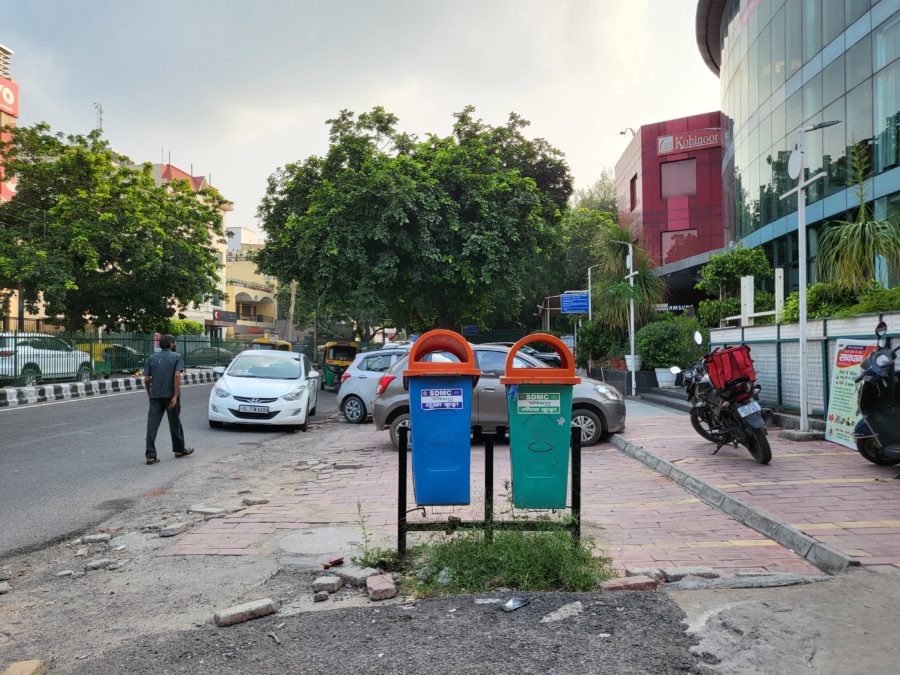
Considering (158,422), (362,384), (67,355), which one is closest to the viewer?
(158,422)

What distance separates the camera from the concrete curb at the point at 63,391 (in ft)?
58.2

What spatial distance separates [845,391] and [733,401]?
1497mm

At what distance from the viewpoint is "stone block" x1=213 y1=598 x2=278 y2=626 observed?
374 centimetres

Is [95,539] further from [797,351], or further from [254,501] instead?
[797,351]

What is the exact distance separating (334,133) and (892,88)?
18079 millimetres

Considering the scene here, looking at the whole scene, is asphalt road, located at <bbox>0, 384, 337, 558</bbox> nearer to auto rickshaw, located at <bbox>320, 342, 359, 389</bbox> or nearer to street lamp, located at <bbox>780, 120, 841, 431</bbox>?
auto rickshaw, located at <bbox>320, 342, 359, 389</bbox>

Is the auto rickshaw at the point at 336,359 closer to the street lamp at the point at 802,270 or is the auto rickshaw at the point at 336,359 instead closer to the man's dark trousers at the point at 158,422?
the man's dark trousers at the point at 158,422

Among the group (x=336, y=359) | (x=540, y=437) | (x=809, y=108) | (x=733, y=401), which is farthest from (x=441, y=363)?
(x=809, y=108)

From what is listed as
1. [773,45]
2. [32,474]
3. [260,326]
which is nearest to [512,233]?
[773,45]

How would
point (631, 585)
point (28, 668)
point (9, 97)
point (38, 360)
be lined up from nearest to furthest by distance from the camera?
1. point (28, 668)
2. point (631, 585)
3. point (38, 360)
4. point (9, 97)

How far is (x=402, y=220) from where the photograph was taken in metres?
22.4

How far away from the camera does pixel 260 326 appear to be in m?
76.7

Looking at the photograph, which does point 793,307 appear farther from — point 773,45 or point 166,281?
point 166,281

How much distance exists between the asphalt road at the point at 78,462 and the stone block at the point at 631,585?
4.46 m
